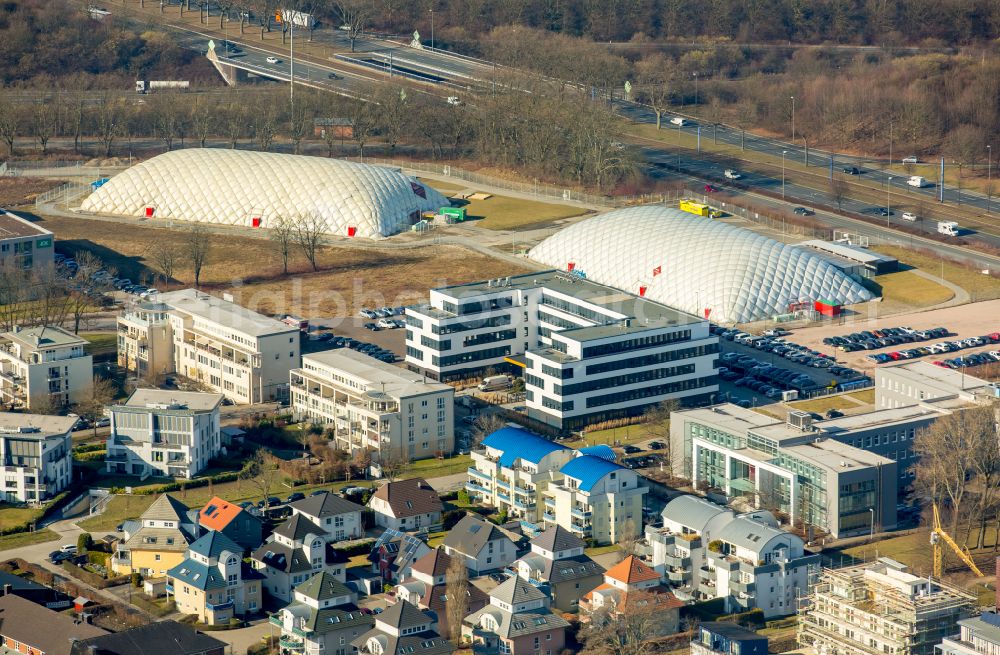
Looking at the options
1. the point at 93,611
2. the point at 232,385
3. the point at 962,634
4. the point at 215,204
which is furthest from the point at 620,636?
the point at 215,204

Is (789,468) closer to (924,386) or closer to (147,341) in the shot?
(924,386)

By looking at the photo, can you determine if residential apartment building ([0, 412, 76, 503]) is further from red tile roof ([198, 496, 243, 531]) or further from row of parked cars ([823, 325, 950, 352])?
row of parked cars ([823, 325, 950, 352])

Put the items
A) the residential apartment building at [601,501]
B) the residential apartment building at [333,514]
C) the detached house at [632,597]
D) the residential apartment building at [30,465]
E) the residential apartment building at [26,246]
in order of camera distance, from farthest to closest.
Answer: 1. the residential apartment building at [26,246]
2. the residential apartment building at [30,465]
3. the residential apartment building at [601,501]
4. the residential apartment building at [333,514]
5. the detached house at [632,597]

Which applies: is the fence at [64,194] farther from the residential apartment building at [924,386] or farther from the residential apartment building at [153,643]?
the residential apartment building at [153,643]

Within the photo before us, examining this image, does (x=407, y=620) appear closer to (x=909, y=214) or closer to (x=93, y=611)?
(x=93, y=611)

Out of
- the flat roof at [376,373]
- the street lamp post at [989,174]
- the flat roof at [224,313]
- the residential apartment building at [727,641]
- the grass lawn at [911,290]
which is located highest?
the street lamp post at [989,174]

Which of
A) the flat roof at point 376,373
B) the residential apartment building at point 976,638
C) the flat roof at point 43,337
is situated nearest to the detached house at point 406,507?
the flat roof at point 376,373

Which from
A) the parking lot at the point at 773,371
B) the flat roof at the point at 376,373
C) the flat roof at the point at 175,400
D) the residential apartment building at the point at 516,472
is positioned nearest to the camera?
the residential apartment building at the point at 516,472

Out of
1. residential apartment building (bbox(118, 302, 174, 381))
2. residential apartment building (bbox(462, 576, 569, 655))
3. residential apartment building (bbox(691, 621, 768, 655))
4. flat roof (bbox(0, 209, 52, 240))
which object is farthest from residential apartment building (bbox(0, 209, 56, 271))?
residential apartment building (bbox(691, 621, 768, 655))
